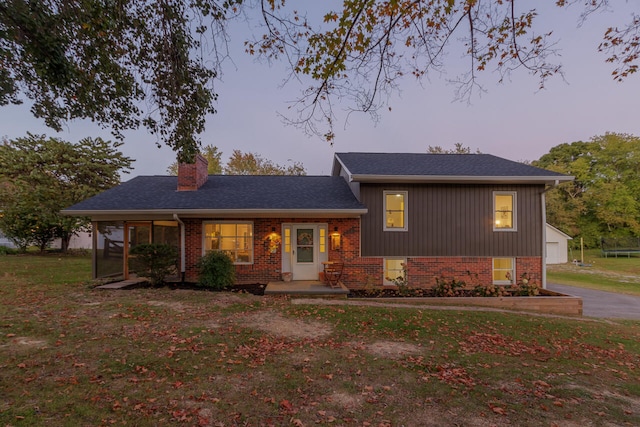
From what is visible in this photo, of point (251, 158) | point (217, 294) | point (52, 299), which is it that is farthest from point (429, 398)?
point (251, 158)

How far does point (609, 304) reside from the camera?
11781 millimetres

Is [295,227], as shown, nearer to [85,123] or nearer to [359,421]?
[85,123]

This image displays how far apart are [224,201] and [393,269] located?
6186mm

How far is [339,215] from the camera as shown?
33.8 feet

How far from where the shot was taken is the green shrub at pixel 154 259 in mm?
9430

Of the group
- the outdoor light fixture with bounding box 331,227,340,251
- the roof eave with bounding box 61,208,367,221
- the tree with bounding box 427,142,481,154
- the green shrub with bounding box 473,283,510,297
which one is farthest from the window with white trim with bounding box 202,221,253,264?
the tree with bounding box 427,142,481,154

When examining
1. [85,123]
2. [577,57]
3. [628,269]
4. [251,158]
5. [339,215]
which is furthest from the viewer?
[251,158]

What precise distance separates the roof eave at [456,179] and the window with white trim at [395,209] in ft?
1.59

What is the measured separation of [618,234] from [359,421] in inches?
1699

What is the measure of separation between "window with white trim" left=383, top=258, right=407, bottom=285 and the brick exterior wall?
0.25 meters

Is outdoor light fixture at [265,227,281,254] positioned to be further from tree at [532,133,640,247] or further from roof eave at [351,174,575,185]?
tree at [532,133,640,247]

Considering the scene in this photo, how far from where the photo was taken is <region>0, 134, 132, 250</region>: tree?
59.5 ft

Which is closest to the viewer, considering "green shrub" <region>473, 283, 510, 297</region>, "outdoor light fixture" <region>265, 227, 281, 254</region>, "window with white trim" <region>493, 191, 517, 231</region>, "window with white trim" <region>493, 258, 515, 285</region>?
"green shrub" <region>473, 283, 510, 297</region>

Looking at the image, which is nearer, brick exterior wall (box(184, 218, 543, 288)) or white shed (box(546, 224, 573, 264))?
brick exterior wall (box(184, 218, 543, 288))
